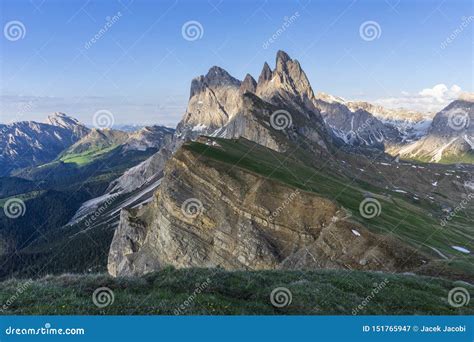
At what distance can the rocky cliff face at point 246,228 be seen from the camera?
188 ft

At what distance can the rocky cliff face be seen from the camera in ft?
188

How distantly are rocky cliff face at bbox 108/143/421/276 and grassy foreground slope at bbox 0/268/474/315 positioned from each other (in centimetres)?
3324

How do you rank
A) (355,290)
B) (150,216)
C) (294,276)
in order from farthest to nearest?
(150,216) → (294,276) → (355,290)

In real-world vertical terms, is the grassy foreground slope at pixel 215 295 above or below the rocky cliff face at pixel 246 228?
above

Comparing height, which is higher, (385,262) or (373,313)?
(373,313)

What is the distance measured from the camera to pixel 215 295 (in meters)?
16.9

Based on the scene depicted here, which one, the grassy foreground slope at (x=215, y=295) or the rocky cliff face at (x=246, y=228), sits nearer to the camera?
the grassy foreground slope at (x=215, y=295)

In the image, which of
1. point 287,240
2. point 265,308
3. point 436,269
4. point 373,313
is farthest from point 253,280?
point 287,240

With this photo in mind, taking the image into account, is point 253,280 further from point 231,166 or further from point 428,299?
point 231,166

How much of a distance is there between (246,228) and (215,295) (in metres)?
50.3

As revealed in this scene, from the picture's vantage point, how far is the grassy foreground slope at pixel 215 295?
1502cm

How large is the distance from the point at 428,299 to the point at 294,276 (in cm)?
805

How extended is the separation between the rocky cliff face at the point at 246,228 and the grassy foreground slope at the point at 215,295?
33243 mm

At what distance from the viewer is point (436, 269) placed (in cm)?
4359
